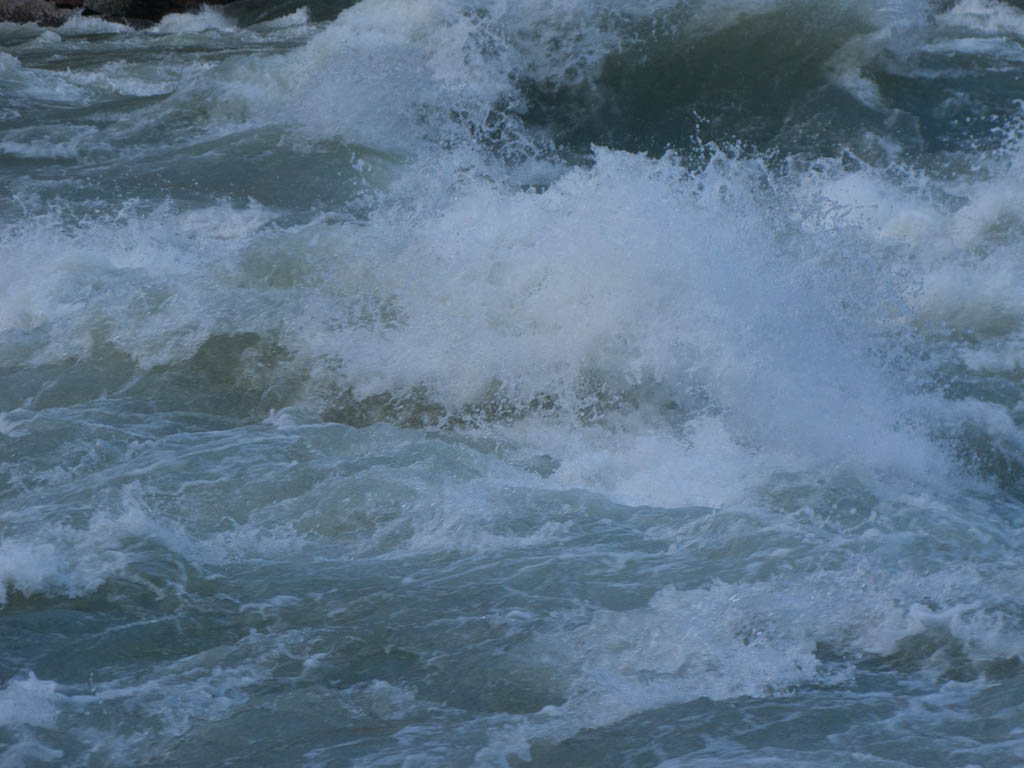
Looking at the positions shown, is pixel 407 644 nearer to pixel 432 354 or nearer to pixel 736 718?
pixel 736 718

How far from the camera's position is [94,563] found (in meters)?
3.52

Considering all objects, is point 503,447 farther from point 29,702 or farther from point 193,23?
point 193,23

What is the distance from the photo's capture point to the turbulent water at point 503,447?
2885mm

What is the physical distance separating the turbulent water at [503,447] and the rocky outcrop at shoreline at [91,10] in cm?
736

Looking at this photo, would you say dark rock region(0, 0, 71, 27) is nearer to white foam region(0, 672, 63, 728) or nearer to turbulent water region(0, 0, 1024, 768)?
turbulent water region(0, 0, 1024, 768)

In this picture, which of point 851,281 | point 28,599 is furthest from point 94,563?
point 851,281

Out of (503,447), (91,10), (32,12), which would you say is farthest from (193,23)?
(503,447)

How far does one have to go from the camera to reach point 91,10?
51.5 ft

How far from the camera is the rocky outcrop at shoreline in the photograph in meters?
15.3

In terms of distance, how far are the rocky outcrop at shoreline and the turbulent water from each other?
736 cm

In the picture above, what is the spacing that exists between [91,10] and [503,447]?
1343 centimetres

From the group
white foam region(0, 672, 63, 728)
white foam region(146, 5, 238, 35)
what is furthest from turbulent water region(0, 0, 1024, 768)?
white foam region(146, 5, 238, 35)

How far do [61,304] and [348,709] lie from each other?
333 cm

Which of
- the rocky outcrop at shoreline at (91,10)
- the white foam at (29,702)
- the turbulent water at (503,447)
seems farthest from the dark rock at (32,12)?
the white foam at (29,702)
